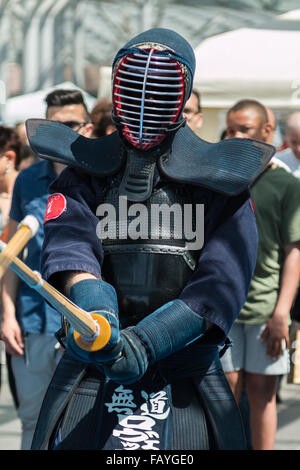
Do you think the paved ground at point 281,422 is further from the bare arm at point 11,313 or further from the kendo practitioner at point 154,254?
the kendo practitioner at point 154,254

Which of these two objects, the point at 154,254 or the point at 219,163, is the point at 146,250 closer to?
the point at 154,254

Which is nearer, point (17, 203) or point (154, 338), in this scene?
point (154, 338)

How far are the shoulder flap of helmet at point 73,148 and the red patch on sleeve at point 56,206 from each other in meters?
0.10

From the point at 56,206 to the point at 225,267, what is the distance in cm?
51

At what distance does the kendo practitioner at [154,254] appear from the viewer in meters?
2.39

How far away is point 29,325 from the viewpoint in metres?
4.33

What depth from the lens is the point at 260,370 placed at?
4.59 metres

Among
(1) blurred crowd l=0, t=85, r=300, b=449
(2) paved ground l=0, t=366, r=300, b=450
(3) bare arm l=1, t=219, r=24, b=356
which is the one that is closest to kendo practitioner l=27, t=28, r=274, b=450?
(1) blurred crowd l=0, t=85, r=300, b=449

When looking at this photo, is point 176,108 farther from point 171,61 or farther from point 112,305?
point 112,305

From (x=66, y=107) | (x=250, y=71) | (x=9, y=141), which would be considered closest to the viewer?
(x=66, y=107)

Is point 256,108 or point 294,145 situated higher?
point 256,108

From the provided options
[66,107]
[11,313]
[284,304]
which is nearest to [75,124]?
[66,107]
